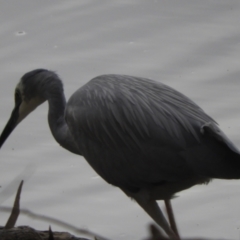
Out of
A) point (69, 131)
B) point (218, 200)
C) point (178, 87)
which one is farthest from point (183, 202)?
point (69, 131)

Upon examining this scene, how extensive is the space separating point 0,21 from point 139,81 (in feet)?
10.6

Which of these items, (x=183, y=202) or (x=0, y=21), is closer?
(x=183, y=202)

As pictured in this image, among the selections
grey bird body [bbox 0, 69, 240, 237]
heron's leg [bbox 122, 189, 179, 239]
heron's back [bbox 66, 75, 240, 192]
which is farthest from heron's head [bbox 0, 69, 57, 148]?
heron's leg [bbox 122, 189, 179, 239]

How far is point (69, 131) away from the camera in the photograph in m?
5.54

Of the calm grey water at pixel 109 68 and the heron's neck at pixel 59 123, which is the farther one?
the calm grey water at pixel 109 68

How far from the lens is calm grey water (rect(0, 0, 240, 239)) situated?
22.2 feet

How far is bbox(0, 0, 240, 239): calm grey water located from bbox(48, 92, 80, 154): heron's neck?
2.81 ft

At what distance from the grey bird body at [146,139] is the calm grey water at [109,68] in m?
1.31

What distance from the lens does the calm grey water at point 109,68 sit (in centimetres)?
678

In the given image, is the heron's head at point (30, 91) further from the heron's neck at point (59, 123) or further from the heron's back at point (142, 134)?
the heron's back at point (142, 134)

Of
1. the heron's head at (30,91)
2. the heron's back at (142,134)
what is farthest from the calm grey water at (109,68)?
the heron's back at (142,134)

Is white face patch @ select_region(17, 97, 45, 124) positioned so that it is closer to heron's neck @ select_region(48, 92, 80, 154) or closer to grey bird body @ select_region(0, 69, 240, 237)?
heron's neck @ select_region(48, 92, 80, 154)

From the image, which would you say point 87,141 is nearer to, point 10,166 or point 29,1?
point 10,166

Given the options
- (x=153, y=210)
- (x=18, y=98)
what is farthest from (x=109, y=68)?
(x=153, y=210)
